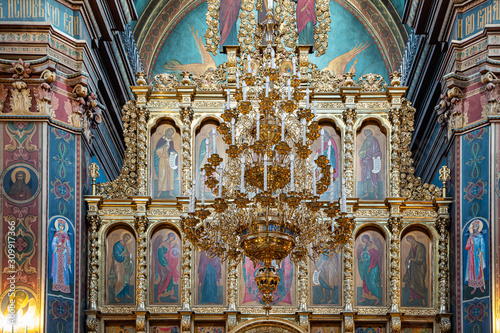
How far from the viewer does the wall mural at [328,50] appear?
26.4 meters

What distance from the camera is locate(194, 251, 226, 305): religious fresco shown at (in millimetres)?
18266

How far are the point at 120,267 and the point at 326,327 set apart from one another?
13.9 ft

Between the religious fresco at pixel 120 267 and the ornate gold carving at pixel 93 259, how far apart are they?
26cm

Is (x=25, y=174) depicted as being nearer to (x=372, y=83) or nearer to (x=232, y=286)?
(x=232, y=286)

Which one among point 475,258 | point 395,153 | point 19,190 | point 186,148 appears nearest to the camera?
point 19,190

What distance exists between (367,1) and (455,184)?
33.6 ft

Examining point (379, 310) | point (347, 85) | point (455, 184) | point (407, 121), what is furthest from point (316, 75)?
point (379, 310)

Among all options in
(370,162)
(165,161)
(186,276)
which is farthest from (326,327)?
(165,161)

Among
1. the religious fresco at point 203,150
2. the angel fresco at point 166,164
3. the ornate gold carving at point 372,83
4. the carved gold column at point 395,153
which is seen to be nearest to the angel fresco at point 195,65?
the religious fresco at point 203,150

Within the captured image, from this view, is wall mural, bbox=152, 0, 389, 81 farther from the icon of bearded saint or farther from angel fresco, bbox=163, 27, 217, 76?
the icon of bearded saint

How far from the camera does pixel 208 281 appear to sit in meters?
18.4

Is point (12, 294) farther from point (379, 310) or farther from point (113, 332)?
point (379, 310)

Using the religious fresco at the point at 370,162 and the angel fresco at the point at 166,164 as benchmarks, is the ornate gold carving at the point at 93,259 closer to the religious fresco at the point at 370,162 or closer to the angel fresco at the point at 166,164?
the angel fresco at the point at 166,164

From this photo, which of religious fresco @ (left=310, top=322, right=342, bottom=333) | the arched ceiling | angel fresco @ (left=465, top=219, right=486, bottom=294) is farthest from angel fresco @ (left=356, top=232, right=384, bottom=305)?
the arched ceiling
